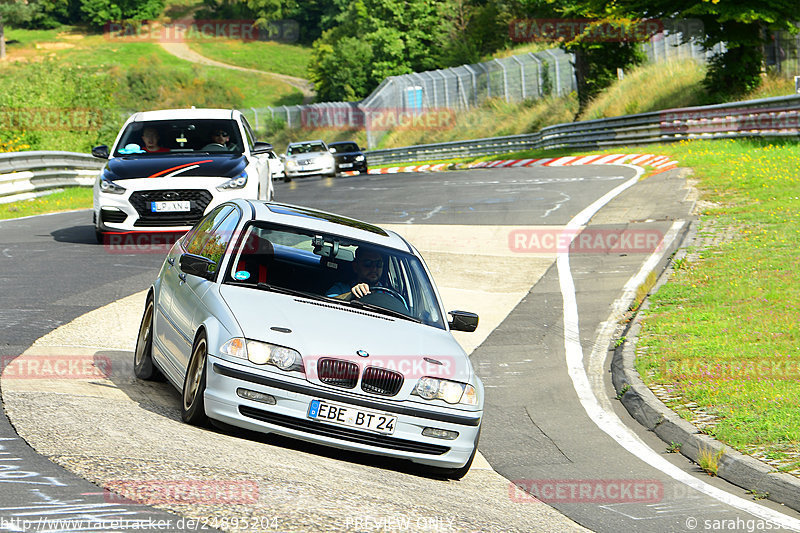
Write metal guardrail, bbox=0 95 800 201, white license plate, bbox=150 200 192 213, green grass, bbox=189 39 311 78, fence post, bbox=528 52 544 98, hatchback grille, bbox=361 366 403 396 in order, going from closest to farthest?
hatchback grille, bbox=361 366 403 396 → white license plate, bbox=150 200 192 213 → metal guardrail, bbox=0 95 800 201 → fence post, bbox=528 52 544 98 → green grass, bbox=189 39 311 78

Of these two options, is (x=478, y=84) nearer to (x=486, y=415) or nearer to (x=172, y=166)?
(x=172, y=166)

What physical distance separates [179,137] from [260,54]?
12795 centimetres

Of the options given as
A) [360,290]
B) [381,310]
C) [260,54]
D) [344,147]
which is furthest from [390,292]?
[260,54]

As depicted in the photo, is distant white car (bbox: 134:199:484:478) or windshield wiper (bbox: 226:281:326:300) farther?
windshield wiper (bbox: 226:281:326:300)

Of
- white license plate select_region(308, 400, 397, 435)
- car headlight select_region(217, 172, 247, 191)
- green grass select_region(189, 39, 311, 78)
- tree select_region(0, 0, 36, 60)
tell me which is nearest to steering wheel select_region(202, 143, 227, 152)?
car headlight select_region(217, 172, 247, 191)

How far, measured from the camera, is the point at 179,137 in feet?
53.8

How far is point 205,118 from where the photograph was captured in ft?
54.6

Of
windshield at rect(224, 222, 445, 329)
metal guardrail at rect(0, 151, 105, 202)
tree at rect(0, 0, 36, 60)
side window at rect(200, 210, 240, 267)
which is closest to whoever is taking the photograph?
windshield at rect(224, 222, 445, 329)

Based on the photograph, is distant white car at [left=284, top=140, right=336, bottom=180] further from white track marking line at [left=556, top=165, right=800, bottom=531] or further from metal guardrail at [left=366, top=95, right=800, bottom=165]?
white track marking line at [left=556, top=165, right=800, bottom=531]

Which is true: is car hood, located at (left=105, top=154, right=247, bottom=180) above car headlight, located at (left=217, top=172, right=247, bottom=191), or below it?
above

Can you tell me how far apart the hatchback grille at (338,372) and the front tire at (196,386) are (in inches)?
29.7

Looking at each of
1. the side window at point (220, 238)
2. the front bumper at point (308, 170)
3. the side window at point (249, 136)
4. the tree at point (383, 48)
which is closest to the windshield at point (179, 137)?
the side window at point (249, 136)

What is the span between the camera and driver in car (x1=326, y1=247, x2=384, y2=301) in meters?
7.96

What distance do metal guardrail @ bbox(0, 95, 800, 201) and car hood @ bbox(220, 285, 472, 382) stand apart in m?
18.6
